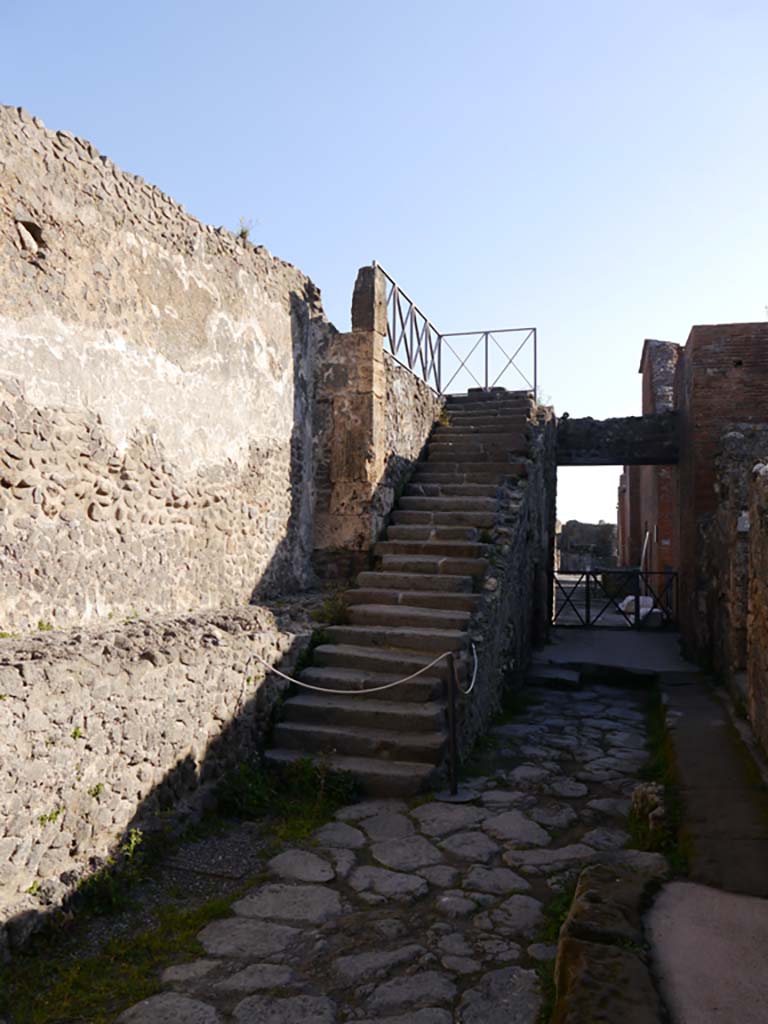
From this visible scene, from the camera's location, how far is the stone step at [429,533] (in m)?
8.27

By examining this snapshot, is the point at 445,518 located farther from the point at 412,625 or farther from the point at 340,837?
the point at 340,837

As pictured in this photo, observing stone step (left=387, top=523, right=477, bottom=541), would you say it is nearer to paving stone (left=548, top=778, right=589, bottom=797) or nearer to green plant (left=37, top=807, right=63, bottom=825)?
paving stone (left=548, top=778, right=589, bottom=797)

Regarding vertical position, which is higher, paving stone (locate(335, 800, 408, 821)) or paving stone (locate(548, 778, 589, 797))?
paving stone (locate(548, 778, 589, 797))

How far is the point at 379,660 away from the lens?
6410 mm

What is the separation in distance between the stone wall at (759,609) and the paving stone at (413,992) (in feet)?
9.93

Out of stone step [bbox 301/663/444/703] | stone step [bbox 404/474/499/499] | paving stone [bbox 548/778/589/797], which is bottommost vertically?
paving stone [bbox 548/778/589/797]

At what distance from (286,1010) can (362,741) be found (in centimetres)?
271

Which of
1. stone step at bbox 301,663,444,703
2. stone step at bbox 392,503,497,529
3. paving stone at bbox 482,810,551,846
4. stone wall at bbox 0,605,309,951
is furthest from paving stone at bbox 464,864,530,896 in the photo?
stone step at bbox 392,503,497,529

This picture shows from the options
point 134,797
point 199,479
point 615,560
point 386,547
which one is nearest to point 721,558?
point 386,547

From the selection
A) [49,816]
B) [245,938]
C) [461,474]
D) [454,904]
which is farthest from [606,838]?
[461,474]

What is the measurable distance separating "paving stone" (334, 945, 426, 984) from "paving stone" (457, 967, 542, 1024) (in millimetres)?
335

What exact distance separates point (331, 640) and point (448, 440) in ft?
14.7

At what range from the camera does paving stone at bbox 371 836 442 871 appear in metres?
4.25

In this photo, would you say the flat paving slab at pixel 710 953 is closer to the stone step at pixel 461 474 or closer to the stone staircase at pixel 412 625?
the stone staircase at pixel 412 625
